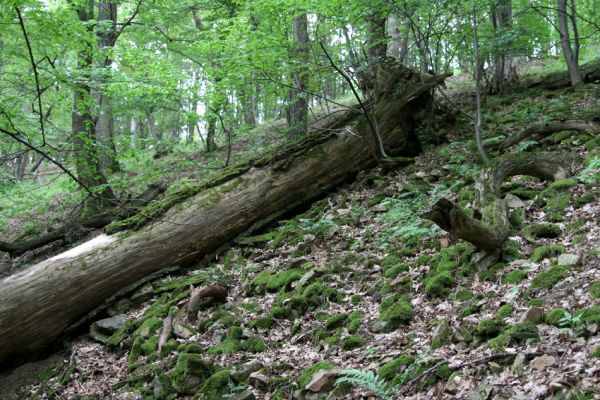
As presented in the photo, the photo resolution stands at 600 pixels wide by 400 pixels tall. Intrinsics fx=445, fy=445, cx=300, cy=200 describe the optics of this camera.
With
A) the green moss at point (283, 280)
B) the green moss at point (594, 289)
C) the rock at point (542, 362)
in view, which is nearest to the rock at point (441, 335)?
the rock at point (542, 362)

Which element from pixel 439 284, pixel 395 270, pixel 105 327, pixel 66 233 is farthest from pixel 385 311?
pixel 66 233

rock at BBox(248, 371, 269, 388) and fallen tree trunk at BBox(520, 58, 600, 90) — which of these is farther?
fallen tree trunk at BBox(520, 58, 600, 90)

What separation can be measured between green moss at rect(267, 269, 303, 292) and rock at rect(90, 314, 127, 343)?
2376mm

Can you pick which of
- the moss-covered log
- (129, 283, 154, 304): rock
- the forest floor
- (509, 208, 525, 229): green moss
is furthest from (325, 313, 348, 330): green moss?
(129, 283, 154, 304): rock

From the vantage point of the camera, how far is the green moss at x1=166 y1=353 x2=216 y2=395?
4.75 metres

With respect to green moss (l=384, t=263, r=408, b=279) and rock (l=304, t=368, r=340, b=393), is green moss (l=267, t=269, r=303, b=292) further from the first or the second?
rock (l=304, t=368, r=340, b=393)

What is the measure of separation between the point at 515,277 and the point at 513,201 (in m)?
1.81

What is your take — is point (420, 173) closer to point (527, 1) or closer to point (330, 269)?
point (330, 269)

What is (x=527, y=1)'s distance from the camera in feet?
34.3

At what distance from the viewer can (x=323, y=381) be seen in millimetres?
3906

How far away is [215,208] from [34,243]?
4739 mm

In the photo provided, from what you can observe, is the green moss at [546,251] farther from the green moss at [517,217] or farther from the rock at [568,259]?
the green moss at [517,217]

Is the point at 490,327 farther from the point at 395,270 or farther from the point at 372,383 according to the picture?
the point at 395,270

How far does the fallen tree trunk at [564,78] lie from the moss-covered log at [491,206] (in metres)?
5.07
